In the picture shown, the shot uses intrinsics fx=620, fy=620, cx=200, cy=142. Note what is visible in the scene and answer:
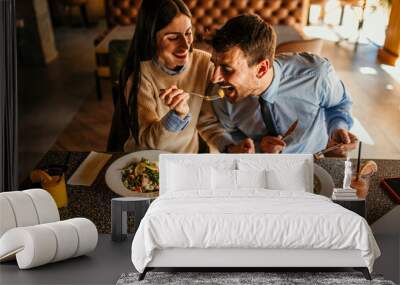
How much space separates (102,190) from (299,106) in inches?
76.0

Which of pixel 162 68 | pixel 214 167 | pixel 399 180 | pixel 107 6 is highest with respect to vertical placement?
pixel 107 6

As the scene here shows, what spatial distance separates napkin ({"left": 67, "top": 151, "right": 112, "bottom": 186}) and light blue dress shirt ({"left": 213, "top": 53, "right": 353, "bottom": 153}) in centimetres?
116

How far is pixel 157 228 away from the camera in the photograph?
4027 mm

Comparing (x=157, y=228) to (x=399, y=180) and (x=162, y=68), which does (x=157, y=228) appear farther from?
(x=399, y=180)

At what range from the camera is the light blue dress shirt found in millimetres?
5383

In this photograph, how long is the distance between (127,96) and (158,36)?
2.03 feet

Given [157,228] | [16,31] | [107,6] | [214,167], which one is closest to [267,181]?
[214,167]

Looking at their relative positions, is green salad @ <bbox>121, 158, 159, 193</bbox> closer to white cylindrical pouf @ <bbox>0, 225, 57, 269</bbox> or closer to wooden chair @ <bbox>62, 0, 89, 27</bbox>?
wooden chair @ <bbox>62, 0, 89, 27</bbox>

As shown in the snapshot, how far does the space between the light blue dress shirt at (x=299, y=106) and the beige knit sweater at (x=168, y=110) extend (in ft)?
0.40

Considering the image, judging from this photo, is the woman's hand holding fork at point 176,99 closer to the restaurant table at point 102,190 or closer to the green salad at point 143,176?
the green salad at point 143,176

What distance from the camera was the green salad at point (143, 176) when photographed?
556cm

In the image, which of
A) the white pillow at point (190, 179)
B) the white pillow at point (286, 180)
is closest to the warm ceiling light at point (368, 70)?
the white pillow at point (286, 180)

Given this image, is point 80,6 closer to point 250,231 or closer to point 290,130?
point 290,130

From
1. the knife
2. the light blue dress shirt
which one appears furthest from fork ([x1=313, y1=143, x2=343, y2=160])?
the knife
